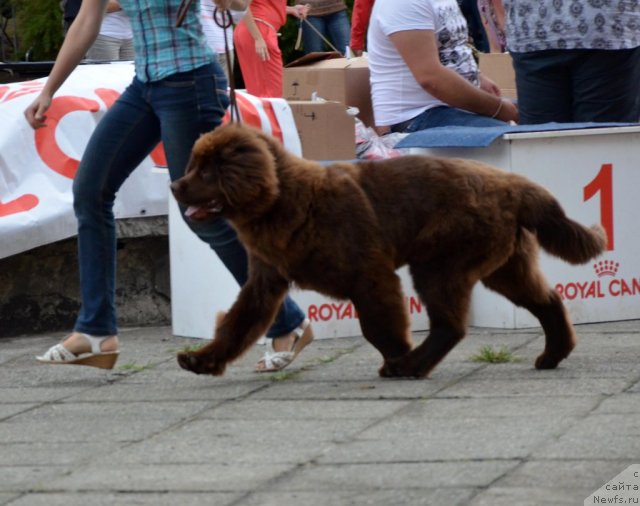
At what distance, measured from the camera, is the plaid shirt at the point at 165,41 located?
545 cm

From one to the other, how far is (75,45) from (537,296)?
2.02 meters

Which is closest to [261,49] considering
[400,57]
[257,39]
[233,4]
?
[257,39]

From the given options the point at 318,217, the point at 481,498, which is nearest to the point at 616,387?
the point at 318,217

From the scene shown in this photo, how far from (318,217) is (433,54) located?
8.12 feet

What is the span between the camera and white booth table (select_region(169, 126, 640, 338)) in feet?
22.0

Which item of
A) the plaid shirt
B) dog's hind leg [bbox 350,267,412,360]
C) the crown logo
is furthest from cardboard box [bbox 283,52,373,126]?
dog's hind leg [bbox 350,267,412,360]

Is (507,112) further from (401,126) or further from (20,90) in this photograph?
(20,90)

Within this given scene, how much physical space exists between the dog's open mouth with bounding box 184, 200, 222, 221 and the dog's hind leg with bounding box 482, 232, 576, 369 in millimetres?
1101

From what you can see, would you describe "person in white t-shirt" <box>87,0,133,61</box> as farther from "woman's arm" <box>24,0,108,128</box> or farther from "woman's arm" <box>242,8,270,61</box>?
"woman's arm" <box>24,0,108,128</box>

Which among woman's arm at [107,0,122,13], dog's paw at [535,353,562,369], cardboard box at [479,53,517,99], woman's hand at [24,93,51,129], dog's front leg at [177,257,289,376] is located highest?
woman's arm at [107,0,122,13]

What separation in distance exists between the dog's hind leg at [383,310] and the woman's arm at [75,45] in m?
1.44

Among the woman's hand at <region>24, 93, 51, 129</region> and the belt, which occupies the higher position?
the woman's hand at <region>24, 93, 51, 129</region>

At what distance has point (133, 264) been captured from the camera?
24.6ft

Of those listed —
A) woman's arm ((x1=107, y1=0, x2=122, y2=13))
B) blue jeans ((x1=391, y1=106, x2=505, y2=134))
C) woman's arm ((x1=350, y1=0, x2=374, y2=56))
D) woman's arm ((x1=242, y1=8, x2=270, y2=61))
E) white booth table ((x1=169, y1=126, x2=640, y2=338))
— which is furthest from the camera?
woman's arm ((x1=350, y1=0, x2=374, y2=56))
